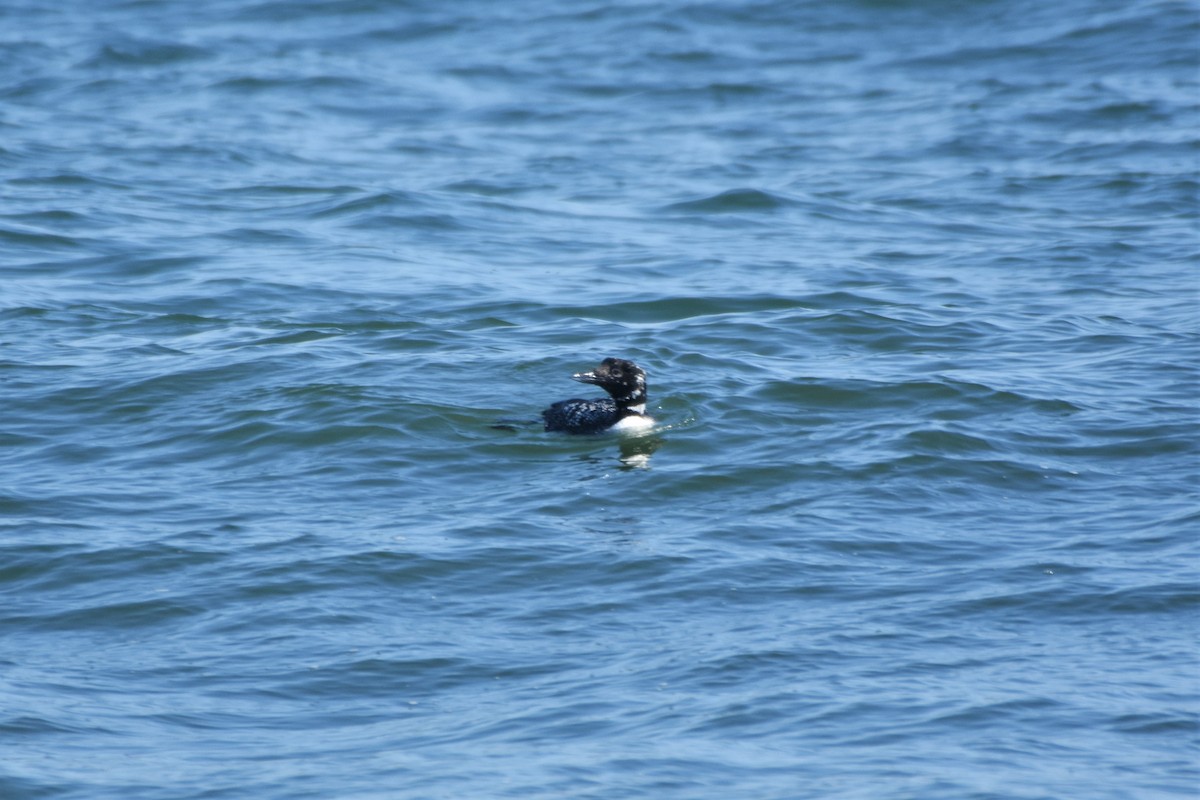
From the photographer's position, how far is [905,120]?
71.4 ft

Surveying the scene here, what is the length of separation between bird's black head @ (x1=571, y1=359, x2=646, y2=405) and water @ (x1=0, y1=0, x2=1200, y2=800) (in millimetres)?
376

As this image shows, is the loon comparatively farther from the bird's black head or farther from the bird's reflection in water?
the bird's reflection in water

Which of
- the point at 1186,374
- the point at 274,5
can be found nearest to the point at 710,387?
the point at 1186,374

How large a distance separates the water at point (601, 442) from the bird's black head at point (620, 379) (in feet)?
1.23

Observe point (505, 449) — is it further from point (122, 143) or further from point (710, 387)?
point (122, 143)

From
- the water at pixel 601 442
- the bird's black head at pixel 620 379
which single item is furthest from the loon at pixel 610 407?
the water at pixel 601 442

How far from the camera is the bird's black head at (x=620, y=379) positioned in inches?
428

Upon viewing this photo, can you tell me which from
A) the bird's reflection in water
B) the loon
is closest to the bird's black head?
the loon

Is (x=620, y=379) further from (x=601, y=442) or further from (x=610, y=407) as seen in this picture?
(x=601, y=442)

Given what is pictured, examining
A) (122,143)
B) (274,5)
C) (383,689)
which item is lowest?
(383,689)

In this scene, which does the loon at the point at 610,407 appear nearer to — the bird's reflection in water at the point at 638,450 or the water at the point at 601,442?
the bird's reflection in water at the point at 638,450

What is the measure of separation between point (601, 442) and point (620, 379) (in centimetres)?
48

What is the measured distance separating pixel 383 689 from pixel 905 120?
16283 millimetres

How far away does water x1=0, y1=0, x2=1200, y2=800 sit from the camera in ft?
22.5
